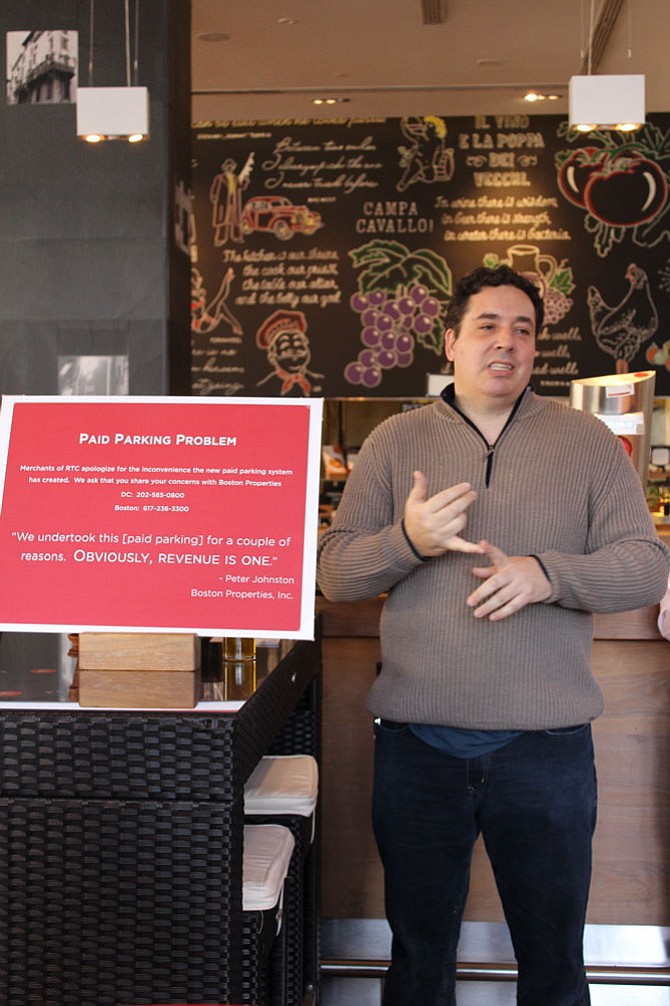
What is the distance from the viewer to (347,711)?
3143mm

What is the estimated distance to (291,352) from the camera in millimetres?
6543

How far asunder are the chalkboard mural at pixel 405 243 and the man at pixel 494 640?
4.24 meters

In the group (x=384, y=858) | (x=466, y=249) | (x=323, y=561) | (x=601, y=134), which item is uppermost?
(x=601, y=134)

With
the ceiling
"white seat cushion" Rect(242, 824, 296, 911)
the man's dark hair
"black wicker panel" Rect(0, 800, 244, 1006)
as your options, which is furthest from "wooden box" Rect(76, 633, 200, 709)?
the ceiling

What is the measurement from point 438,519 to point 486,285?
0.55 meters

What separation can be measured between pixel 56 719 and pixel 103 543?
0.90 ft

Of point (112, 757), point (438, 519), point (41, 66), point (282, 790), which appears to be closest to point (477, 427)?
point (438, 519)

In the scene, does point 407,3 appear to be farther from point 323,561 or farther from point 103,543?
point 103,543

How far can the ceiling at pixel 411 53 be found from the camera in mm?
4984

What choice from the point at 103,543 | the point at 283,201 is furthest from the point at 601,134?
the point at 103,543

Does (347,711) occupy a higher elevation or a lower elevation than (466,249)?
lower

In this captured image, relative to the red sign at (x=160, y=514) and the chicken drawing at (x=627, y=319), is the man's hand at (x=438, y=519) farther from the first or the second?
the chicken drawing at (x=627, y=319)

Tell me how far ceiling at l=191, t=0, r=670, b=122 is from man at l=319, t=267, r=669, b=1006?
9.66 feet

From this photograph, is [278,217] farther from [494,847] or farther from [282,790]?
[494,847]
